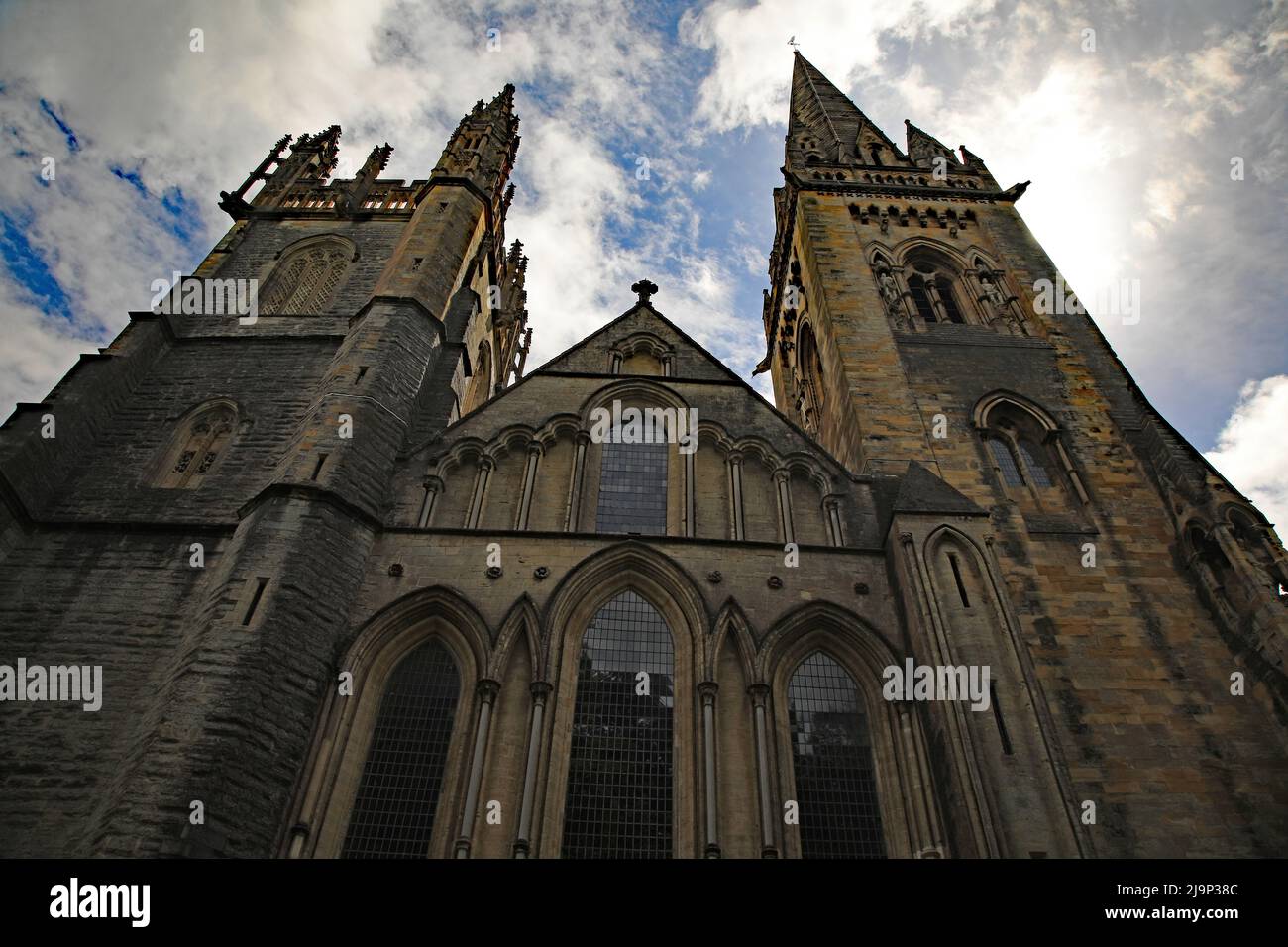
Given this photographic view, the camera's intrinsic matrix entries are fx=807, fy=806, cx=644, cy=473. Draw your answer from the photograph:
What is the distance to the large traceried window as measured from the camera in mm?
12703

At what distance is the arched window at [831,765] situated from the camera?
357 inches

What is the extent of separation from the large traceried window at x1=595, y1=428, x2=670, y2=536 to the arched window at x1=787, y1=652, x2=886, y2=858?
131 inches

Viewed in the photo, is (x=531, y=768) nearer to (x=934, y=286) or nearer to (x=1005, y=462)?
(x=1005, y=462)

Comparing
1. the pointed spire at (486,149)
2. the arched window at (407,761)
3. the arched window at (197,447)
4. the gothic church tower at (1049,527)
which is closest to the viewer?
the arched window at (407,761)

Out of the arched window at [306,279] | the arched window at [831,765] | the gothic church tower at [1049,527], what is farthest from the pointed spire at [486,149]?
the arched window at [831,765]

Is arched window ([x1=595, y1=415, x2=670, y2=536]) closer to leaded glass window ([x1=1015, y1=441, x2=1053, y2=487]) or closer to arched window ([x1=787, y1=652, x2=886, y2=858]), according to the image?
arched window ([x1=787, y1=652, x2=886, y2=858])

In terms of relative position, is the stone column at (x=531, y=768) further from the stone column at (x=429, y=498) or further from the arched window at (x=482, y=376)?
the arched window at (x=482, y=376)

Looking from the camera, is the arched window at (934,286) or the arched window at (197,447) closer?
the arched window at (197,447)

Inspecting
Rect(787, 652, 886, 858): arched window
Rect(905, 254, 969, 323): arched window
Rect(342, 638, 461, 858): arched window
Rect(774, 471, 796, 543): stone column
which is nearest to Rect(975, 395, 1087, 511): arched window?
Rect(905, 254, 969, 323): arched window

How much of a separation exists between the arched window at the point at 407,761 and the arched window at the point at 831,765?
4.28 m

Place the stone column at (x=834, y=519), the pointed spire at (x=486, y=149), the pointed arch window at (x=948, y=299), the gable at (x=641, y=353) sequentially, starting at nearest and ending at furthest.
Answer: the stone column at (x=834, y=519) < the gable at (x=641, y=353) < the pointed arch window at (x=948, y=299) < the pointed spire at (x=486, y=149)

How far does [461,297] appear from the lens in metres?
18.2

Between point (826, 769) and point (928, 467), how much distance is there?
5792 mm
